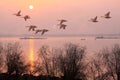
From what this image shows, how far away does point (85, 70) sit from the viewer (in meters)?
45.0

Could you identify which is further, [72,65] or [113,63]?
[113,63]

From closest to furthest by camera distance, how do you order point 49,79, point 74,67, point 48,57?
point 49,79 < point 74,67 < point 48,57

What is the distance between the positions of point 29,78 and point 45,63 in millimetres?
8426

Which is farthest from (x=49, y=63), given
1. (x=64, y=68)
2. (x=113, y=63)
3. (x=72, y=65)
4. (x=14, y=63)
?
(x=113, y=63)

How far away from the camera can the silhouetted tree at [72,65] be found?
42.4m

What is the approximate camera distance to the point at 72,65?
44125 millimetres

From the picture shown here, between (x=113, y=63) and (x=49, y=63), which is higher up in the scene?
(x=113, y=63)

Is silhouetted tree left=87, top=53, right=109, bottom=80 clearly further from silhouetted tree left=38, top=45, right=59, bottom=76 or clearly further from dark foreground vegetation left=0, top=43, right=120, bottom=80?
silhouetted tree left=38, top=45, right=59, bottom=76

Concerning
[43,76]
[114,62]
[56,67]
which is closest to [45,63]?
[56,67]

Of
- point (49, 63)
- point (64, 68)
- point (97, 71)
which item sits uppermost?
point (49, 63)

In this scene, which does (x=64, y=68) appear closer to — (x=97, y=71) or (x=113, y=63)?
(x=97, y=71)

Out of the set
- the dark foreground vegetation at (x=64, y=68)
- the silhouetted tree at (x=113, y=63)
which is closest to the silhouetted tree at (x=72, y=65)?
the dark foreground vegetation at (x=64, y=68)

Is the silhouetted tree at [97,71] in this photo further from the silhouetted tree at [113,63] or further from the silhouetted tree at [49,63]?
the silhouetted tree at [49,63]

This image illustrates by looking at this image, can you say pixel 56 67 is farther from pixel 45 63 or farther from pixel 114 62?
pixel 114 62
